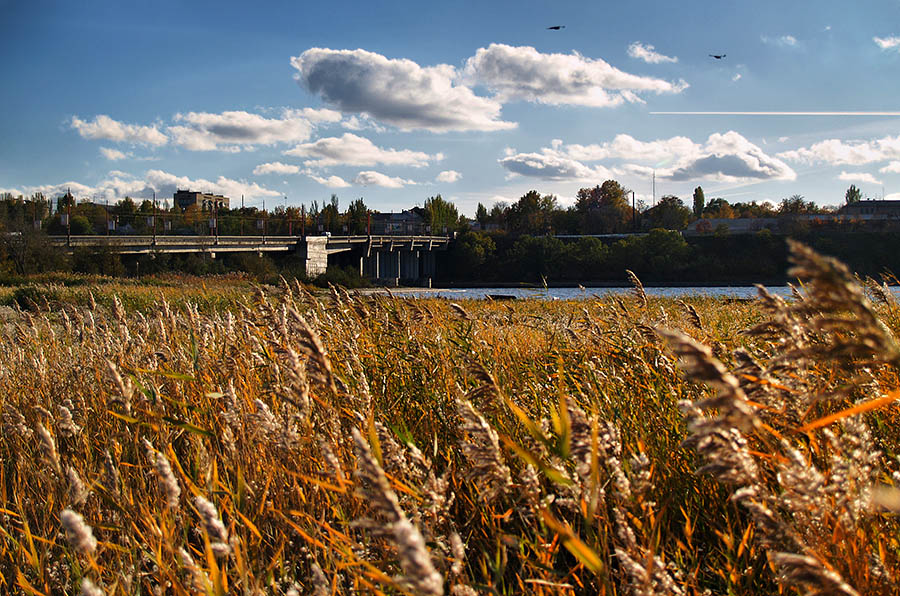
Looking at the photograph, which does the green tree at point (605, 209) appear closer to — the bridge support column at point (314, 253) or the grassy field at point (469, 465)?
the bridge support column at point (314, 253)

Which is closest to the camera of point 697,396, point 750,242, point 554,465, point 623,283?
point 554,465

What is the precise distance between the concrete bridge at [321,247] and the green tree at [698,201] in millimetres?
67823

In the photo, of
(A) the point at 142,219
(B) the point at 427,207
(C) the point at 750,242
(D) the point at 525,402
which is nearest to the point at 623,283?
(C) the point at 750,242

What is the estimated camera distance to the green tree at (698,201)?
459ft

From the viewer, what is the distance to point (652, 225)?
115 meters

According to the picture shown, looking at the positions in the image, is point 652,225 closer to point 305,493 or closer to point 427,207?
point 427,207

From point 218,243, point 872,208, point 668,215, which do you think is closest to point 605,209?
point 668,215

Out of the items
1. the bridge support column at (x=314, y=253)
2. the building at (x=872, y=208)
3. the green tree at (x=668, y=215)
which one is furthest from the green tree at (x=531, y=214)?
the building at (x=872, y=208)

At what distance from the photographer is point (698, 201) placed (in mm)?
140875

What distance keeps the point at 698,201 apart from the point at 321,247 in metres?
99.9

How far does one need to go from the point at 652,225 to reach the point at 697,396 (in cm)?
11790

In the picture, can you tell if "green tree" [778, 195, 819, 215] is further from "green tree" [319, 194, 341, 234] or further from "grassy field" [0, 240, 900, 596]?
"grassy field" [0, 240, 900, 596]

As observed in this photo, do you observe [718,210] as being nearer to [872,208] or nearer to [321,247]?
[872,208]

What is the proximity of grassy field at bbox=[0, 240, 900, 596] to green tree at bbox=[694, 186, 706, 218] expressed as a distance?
146943mm
